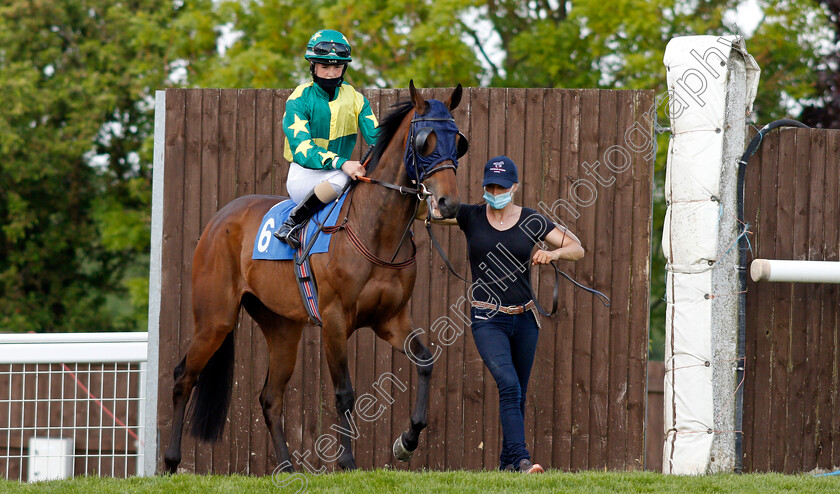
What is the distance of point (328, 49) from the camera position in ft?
16.6

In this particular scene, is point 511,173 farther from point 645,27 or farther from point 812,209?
point 645,27

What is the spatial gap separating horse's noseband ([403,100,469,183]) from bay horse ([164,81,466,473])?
0.04 feet

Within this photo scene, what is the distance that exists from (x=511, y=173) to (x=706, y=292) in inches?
67.8

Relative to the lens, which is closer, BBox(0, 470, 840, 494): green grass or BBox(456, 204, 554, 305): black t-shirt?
BBox(0, 470, 840, 494): green grass

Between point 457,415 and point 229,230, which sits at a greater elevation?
point 229,230

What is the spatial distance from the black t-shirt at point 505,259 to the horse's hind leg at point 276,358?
4.94ft

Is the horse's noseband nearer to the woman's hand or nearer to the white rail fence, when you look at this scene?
the woman's hand

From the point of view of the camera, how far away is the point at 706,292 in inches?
→ 226

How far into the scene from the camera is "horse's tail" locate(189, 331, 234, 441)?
585cm

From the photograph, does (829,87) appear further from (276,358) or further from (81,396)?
(81,396)

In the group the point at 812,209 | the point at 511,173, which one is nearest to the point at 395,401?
the point at 511,173

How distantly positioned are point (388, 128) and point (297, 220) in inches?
33.7

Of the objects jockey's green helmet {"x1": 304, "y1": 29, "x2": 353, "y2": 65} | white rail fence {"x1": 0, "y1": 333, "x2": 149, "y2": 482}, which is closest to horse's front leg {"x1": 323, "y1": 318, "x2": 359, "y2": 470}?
jockey's green helmet {"x1": 304, "y1": 29, "x2": 353, "y2": 65}

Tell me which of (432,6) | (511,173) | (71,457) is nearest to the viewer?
(511,173)
